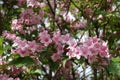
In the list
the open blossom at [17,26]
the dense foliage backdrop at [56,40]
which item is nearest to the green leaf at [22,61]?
the dense foliage backdrop at [56,40]

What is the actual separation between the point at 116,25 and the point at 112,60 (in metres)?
→ 1.56

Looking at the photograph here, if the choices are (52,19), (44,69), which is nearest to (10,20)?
(52,19)

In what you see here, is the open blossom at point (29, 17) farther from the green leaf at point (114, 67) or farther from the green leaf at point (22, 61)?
the green leaf at point (114, 67)

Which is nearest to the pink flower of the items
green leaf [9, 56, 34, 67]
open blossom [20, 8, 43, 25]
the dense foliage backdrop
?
the dense foliage backdrop

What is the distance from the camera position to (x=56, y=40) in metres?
3.44

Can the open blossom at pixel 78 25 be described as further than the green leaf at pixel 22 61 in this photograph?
Yes

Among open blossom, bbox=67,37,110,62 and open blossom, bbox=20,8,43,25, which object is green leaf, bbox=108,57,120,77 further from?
open blossom, bbox=20,8,43,25

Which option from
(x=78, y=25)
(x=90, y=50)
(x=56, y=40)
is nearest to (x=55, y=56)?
(x=56, y=40)

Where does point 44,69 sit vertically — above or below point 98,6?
below

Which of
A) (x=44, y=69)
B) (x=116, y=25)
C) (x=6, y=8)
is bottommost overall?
(x=44, y=69)

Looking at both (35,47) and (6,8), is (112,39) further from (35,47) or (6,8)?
(35,47)

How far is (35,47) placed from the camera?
3.40 metres

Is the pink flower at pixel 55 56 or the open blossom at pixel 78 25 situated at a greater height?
the open blossom at pixel 78 25

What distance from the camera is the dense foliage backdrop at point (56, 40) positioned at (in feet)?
10.9
